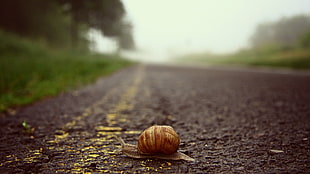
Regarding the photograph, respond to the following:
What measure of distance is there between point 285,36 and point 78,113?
6398 cm

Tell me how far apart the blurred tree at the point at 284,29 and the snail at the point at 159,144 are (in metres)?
53.9

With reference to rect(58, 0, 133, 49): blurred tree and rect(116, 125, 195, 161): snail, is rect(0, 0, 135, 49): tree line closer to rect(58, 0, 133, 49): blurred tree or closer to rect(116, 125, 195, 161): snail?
rect(58, 0, 133, 49): blurred tree

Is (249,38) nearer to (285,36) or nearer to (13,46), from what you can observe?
(285,36)

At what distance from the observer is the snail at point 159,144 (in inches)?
53.7

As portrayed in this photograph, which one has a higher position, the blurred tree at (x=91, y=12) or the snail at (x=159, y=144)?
the blurred tree at (x=91, y=12)

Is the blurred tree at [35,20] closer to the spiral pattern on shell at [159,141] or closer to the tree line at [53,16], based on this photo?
the tree line at [53,16]

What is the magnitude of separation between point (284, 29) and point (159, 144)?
66821 millimetres

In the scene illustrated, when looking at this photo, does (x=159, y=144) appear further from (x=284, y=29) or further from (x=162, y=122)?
(x=284, y=29)

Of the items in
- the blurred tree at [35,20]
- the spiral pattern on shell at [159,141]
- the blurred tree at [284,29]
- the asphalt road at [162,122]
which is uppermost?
the blurred tree at [284,29]

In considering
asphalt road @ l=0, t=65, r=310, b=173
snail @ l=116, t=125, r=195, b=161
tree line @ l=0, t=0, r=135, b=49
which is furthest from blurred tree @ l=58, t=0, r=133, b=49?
snail @ l=116, t=125, r=195, b=161

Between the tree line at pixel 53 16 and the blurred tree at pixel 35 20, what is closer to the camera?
the blurred tree at pixel 35 20

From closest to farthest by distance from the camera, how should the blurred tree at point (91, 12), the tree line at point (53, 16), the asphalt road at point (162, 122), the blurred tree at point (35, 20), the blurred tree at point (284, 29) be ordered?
the asphalt road at point (162, 122) < the blurred tree at point (35, 20) < the tree line at point (53, 16) < the blurred tree at point (91, 12) < the blurred tree at point (284, 29)

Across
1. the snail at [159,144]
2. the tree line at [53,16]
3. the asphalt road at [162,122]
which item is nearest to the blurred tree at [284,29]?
the tree line at [53,16]

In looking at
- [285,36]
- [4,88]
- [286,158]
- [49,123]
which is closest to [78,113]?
[49,123]
